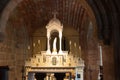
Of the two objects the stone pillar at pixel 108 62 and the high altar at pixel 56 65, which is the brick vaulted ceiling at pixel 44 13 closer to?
the high altar at pixel 56 65

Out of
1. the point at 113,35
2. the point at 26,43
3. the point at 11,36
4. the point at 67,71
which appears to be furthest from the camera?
the point at 26,43

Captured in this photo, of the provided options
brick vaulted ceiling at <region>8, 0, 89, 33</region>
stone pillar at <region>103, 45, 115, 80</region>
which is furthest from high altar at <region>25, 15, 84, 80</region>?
stone pillar at <region>103, 45, 115, 80</region>

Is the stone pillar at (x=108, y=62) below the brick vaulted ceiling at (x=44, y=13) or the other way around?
below

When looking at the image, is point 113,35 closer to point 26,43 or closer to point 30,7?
point 30,7

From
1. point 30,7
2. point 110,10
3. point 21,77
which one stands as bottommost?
point 21,77

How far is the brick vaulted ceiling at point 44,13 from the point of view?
41.4ft

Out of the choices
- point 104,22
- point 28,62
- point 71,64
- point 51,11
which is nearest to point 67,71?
point 71,64

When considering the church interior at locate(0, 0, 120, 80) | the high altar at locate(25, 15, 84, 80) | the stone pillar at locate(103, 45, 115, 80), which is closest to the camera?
the stone pillar at locate(103, 45, 115, 80)

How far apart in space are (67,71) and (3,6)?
29.4ft

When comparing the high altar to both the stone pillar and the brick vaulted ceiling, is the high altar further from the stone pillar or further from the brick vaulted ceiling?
the stone pillar

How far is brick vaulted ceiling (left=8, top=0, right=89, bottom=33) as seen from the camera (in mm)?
12633

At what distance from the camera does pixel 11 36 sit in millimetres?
12477

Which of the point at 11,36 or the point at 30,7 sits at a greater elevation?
the point at 30,7

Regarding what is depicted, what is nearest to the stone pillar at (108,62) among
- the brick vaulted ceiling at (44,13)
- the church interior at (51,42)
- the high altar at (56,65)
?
the church interior at (51,42)
